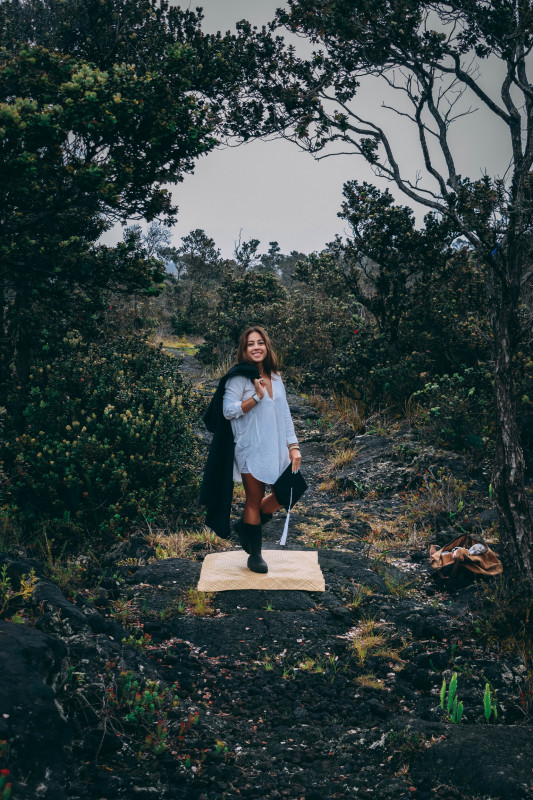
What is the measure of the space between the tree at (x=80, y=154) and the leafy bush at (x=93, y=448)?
56 cm

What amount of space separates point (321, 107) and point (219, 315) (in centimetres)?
826

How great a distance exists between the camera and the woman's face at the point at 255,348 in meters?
4.71

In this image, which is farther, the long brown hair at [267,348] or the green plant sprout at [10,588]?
the long brown hair at [267,348]

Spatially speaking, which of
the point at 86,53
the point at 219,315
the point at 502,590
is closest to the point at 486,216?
the point at 502,590

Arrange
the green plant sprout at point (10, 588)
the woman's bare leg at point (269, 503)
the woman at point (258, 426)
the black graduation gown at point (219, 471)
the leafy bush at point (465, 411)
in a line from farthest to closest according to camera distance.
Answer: the leafy bush at point (465, 411), the woman's bare leg at point (269, 503), the black graduation gown at point (219, 471), the woman at point (258, 426), the green plant sprout at point (10, 588)

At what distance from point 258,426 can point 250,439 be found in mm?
126

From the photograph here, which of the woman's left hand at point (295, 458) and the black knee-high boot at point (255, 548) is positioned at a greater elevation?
the woman's left hand at point (295, 458)

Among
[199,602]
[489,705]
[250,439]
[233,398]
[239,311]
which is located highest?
[239,311]

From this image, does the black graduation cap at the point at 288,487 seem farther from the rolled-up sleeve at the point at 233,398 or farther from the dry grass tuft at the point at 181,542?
the dry grass tuft at the point at 181,542

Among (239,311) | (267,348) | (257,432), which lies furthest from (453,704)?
(239,311)

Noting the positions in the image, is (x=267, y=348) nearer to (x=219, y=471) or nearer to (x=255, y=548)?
(x=219, y=471)

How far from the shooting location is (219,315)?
→ 14734 millimetres

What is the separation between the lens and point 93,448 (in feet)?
18.5

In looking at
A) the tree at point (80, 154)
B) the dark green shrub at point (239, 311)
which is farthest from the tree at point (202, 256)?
the tree at point (80, 154)
